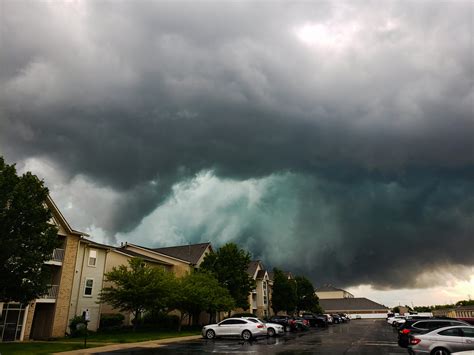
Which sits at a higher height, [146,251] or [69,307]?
[146,251]

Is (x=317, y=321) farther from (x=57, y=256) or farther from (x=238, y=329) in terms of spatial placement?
(x=57, y=256)

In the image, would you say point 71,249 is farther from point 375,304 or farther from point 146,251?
point 375,304

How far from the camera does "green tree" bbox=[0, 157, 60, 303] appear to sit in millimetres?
20984

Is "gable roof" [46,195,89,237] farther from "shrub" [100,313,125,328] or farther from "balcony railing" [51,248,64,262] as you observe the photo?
"shrub" [100,313,125,328]

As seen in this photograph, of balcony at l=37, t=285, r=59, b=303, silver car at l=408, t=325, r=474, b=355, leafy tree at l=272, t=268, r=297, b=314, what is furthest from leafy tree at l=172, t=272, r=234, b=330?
leafy tree at l=272, t=268, r=297, b=314

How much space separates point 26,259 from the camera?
21219 mm

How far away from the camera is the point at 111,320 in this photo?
37219 millimetres

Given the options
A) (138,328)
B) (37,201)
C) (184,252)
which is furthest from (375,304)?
(37,201)

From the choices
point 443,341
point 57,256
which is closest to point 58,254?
point 57,256

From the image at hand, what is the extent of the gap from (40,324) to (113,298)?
6.34 meters

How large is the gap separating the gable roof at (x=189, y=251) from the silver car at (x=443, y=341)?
40108mm

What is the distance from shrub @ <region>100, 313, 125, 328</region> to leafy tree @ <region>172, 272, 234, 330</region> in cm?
550

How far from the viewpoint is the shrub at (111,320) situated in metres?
36.9

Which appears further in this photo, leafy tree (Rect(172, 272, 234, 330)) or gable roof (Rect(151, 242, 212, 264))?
gable roof (Rect(151, 242, 212, 264))
